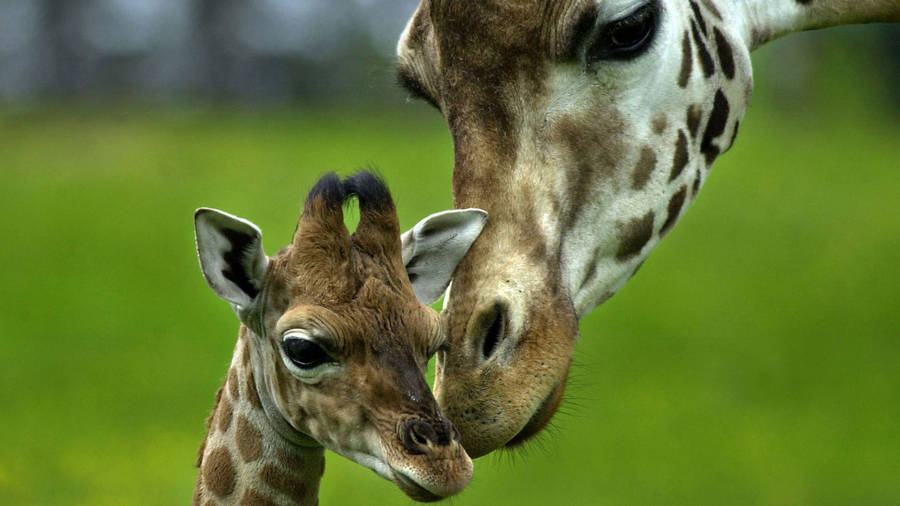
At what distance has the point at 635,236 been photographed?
19.8 feet

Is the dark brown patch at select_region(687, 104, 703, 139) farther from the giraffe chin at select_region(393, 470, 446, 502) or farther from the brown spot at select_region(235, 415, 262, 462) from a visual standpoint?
the brown spot at select_region(235, 415, 262, 462)

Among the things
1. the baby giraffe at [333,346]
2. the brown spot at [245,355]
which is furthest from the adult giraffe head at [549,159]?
the brown spot at [245,355]

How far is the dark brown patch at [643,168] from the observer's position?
19.5 ft

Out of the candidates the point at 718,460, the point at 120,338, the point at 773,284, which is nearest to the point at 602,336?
the point at 773,284

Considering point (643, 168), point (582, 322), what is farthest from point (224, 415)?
point (582, 322)

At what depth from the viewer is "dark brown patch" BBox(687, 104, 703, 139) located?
20.1ft

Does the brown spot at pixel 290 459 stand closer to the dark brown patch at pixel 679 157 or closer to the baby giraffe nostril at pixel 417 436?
the baby giraffe nostril at pixel 417 436

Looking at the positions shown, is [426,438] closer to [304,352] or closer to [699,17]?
[304,352]

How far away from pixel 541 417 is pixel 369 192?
3.63 feet

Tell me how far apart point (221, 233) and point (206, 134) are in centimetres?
2582

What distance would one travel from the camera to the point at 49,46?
3972 cm

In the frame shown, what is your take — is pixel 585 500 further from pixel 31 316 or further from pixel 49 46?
pixel 49 46

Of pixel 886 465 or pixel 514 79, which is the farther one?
pixel 886 465

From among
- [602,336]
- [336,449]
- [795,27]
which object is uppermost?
[795,27]
